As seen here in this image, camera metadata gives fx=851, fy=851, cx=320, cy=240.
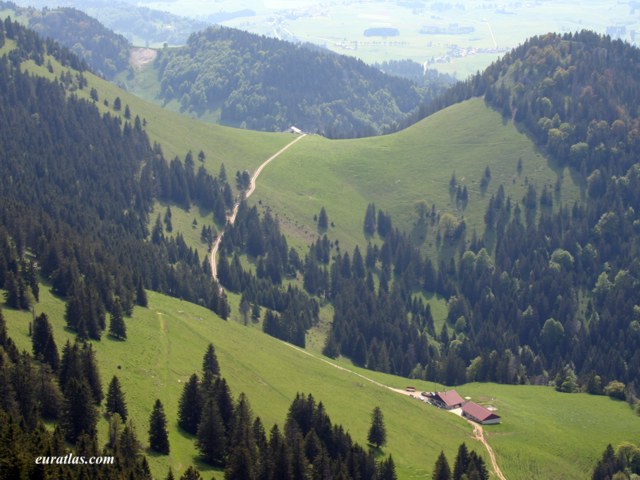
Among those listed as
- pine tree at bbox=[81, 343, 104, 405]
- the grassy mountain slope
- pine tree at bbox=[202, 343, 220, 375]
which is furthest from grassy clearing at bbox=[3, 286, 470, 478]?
pine tree at bbox=[81, 343, 104, 405]

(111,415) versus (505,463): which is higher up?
(111,415)

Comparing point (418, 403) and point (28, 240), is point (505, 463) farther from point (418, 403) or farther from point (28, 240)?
point (28, 240)

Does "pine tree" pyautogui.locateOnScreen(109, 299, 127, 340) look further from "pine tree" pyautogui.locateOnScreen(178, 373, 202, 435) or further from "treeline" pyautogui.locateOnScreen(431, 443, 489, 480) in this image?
"treeline" pyautogui.locateOnScreen(431, 443, 489, 480)

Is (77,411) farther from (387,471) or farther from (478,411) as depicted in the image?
(478,411)

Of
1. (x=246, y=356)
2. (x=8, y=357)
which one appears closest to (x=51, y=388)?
(x=8, y=357)

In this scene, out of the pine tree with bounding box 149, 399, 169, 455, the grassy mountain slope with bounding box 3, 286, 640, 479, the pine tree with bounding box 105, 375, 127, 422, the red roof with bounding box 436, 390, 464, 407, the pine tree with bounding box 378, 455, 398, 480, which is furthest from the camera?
the red roof with bounding box 436, 390, 464, 407

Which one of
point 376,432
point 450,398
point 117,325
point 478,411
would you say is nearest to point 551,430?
point 478,411

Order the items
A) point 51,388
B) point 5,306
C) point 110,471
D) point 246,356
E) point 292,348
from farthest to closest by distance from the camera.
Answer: point 292,348, point 246,356, point 5,306, point 51,388, point 110,471
